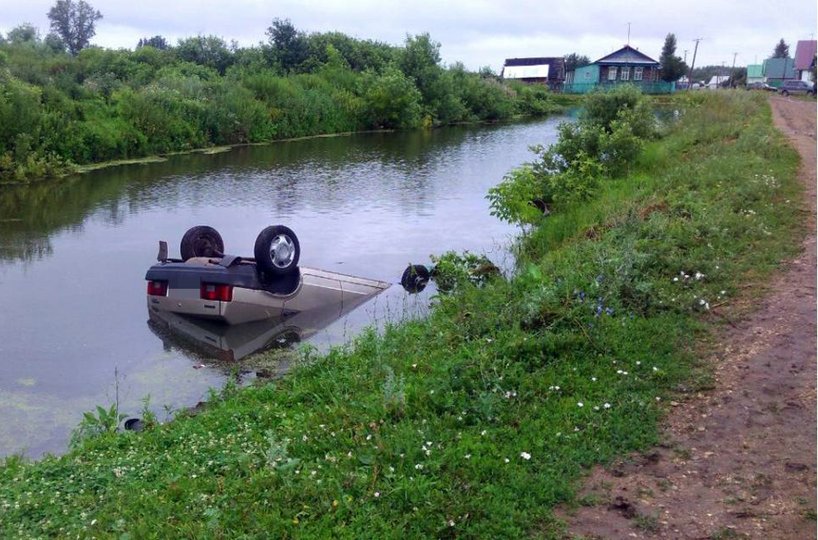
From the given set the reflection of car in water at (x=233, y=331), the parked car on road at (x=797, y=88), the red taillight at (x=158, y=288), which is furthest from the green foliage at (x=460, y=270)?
the parked car on road at (x=797, y=88)

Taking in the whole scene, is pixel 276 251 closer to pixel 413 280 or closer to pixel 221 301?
pixel 221 301

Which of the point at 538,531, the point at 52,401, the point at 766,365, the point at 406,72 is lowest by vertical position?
the point at 52,401

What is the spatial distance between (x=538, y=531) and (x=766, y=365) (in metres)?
2.93

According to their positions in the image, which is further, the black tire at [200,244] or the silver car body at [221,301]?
the black tire at [200,244]

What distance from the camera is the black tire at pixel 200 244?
1255cm

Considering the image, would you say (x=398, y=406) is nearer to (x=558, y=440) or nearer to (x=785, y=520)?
(x=558, y=440)

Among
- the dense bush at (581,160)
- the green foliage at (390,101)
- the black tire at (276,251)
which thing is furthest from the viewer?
the green foliage at (390,101)

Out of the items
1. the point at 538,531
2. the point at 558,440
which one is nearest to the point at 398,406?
the point at 558,440

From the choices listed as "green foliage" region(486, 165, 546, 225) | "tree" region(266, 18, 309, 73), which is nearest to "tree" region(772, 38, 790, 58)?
"tree" region(266, 18, 309, 73)

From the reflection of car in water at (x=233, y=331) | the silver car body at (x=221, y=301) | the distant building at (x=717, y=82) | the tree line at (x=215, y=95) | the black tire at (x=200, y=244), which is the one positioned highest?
the distant building at (x=717, y=82)

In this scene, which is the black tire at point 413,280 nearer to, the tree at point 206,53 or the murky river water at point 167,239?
the murky river water at point 167,239

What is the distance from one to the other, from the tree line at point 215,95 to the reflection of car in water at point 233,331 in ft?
57.0

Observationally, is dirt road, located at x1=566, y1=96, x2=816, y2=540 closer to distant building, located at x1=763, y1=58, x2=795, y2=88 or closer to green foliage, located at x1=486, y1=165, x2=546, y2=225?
green foliage, located at x1=486, y1=165, x2=546, y2=225

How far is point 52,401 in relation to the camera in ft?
28.2
